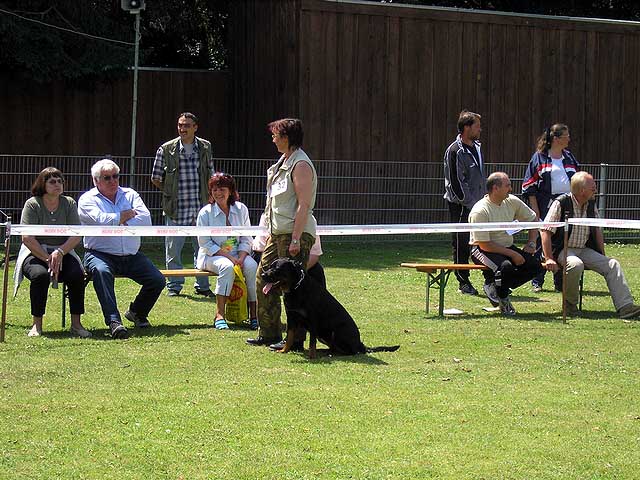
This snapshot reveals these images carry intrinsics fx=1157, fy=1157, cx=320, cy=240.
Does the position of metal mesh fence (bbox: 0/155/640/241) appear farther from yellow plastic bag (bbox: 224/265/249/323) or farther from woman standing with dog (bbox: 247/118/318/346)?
woman standing with dog (bbox: 247/118/318/346)

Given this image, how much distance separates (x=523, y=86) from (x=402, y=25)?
2650 mm

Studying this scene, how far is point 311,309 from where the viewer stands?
28.6ft

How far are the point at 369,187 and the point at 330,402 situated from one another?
11721 mm

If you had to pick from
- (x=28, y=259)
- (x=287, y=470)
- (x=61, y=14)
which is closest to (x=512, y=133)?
(x=61, y=14)

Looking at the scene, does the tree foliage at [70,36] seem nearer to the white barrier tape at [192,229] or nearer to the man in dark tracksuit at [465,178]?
the man in dark tracksuit at [465,178]

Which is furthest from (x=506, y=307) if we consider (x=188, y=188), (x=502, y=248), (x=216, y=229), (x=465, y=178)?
(x=188, y=188)

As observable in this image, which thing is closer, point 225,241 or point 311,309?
point 311,309

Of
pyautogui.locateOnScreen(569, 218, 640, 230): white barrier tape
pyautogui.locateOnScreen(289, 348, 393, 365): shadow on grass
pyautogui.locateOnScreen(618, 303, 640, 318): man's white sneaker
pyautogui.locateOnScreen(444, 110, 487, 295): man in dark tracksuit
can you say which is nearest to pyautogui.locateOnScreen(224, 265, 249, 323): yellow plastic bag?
pyautogui.locateOnScreen(289, 348, 393, 365): shadow on grass

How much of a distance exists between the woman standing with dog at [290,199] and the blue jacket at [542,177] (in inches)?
178

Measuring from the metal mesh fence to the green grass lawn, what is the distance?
6477mm

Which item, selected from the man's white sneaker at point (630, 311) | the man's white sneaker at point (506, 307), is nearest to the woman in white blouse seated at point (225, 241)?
the man's white sneaker at point (506, 307)

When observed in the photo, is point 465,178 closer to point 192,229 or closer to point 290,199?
point 192,229

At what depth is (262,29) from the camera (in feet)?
66.1

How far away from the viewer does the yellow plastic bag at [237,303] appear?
10430 millimetres
